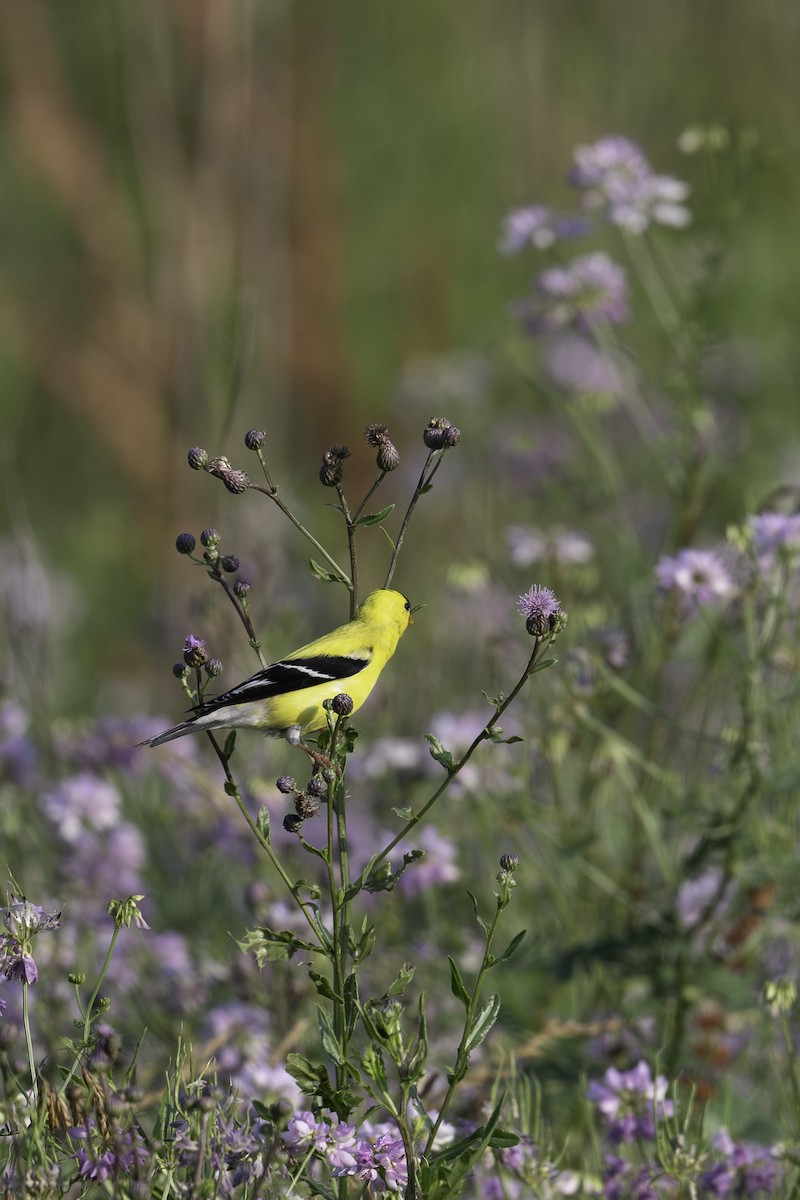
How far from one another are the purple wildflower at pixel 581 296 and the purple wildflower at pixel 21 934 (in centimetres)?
186

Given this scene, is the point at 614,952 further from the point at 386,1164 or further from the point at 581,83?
the point at 581,83

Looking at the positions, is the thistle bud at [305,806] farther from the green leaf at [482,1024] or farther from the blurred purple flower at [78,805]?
the blurred purple flower at [78,805]

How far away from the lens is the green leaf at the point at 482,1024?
4.20 feet

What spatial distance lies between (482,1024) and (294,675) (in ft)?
1.60

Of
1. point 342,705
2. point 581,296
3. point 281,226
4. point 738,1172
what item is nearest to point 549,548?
point 581,296

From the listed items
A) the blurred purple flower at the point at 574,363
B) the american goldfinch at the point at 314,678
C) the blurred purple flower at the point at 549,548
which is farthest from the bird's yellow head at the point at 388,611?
the blurred purple flower at the point at 574,363

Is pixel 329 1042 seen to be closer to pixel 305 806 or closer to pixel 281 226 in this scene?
pixel 305 806

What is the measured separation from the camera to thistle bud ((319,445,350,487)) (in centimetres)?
138

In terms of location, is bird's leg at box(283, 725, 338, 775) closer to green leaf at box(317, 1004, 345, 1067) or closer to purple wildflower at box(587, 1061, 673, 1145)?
green leaf at box(317, 1004, 345, 1067)

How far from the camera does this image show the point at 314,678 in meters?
1.67

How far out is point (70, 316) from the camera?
337 inches

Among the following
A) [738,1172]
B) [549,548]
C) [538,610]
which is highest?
[549,548]

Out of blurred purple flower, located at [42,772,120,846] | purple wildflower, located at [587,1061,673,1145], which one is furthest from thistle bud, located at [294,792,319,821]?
blurred purple flower, located at [42,772,120,846]

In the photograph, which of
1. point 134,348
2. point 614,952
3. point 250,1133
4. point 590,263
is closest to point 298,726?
point 250,1133
